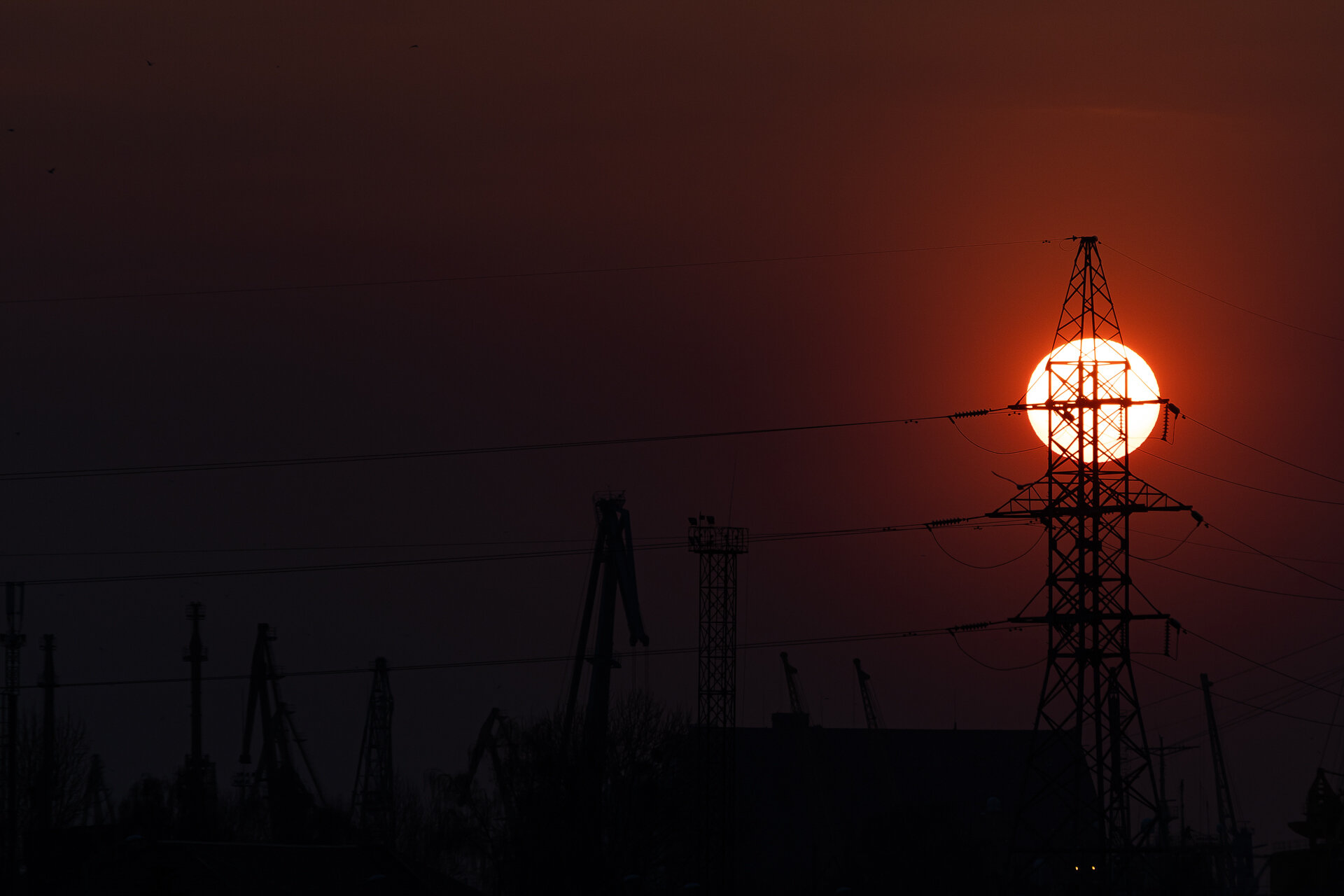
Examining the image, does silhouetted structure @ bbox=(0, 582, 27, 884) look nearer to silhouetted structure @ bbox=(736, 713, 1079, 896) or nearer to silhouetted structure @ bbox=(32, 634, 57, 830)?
silhouetted structure @ bbox=(32, 634, 57, 830)

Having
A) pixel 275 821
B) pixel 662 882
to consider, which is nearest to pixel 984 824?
pixel 662 882

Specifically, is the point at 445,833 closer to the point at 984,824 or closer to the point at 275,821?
the point at 275,821

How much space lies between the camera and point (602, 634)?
69875mm

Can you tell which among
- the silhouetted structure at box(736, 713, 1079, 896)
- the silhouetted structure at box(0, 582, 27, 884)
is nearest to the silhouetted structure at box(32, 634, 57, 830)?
the silhouetted structure at box(0, 582, 27, 884)

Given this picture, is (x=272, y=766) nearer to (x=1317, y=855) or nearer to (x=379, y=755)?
(x=379, y=755)

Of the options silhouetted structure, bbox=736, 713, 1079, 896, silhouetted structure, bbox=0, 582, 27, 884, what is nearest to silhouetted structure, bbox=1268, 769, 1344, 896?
silhouetted structure, bbox=736, 713, 1079, 896

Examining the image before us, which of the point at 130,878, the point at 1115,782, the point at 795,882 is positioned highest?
the point at 1115,782

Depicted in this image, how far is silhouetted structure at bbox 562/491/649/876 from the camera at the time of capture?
6506 centimetres

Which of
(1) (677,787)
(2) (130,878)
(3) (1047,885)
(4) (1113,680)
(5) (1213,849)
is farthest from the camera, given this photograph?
(5) (1213,849)

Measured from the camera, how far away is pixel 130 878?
49.7m

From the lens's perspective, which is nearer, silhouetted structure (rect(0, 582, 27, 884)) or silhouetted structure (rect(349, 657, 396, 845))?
silhouetted structure (rect(0, 582, 27, 884))

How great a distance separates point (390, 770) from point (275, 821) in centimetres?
742

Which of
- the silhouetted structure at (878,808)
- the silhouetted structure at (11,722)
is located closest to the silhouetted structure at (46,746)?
the silhouetted structure at (11,722)

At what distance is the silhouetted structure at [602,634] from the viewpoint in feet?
213
